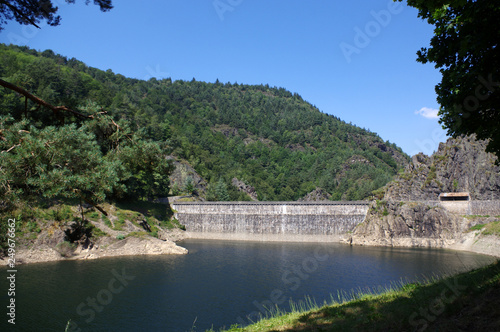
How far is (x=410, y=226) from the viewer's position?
2052 inches

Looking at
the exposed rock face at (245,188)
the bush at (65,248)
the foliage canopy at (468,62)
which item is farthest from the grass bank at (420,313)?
the exposed rock face at (245,188)

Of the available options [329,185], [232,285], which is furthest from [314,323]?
[329,185]

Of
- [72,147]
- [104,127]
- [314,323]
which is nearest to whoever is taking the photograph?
[72,147]

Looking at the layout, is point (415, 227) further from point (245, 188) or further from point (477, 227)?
point (245, 188)

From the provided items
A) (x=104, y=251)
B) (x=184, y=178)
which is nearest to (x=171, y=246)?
(x=104, y=251)

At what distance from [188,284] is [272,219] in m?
34.2

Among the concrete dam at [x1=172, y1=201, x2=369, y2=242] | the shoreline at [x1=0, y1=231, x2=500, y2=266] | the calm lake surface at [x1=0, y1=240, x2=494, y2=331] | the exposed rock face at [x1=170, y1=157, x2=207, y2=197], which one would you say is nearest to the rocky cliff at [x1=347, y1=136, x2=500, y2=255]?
the shoreline at [x1=0, y1=231, x2=500, y2=266]

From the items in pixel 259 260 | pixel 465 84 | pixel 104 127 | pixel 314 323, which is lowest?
pixel 259 260

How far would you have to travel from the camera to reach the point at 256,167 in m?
144

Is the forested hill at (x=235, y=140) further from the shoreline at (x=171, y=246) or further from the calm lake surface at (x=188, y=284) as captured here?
the calm lake surface at (x=188, y=284)

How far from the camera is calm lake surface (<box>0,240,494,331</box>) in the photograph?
720 inches

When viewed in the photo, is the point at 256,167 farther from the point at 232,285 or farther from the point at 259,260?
the point at 232,285

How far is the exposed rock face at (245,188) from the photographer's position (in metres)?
107

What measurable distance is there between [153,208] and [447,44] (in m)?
55.1
